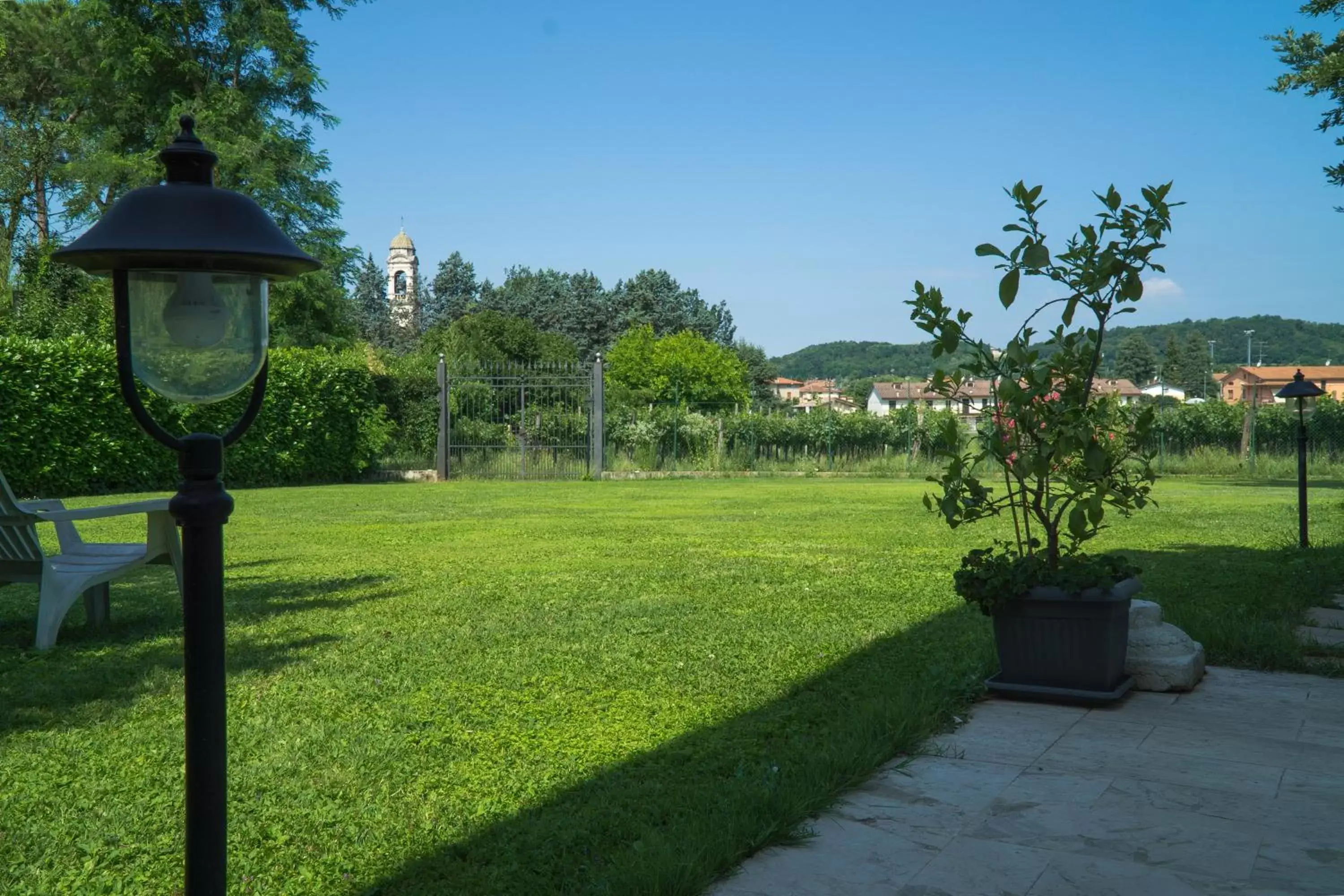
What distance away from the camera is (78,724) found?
3.91 m

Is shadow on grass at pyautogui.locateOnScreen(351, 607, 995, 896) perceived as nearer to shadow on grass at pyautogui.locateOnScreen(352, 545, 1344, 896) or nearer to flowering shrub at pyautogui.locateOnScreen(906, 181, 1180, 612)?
shadow on grass at pyautogui.locateOnScreen(352, 545, 1344, 896)

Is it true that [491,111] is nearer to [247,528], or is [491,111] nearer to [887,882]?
[247,528]

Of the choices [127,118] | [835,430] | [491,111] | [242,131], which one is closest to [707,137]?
[491,111]

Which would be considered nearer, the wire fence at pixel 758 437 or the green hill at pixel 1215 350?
the wire fence at pixel 758 437

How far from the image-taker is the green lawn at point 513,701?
2773mm

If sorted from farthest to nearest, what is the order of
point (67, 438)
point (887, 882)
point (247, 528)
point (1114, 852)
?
point (67, 438) → point (247, 528) → point (1114, 852) → point (887, 882)

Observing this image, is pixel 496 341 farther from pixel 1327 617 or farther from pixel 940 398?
pixel 940 398

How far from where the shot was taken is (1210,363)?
9788cm

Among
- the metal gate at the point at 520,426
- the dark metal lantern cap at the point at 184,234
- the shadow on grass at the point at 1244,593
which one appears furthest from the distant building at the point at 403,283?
the dark metal lantern cap at the point at 184,234

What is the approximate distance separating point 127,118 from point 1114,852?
28266mm

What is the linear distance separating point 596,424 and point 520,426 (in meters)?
1.51

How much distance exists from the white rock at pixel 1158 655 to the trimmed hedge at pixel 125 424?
1096 centimetres

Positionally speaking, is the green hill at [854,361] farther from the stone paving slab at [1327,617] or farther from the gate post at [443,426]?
the stone paving slab at [1327,617]

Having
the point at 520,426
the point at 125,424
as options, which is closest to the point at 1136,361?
the point at 520,426
